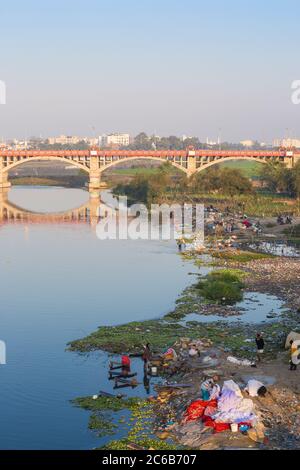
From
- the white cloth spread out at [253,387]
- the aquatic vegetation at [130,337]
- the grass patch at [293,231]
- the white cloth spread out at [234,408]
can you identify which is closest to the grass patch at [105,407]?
the white cloth spread out at [234,408]

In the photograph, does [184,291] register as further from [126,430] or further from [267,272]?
[126,430]

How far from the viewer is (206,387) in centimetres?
1867

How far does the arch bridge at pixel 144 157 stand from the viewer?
103 metres

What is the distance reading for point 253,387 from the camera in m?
18.5

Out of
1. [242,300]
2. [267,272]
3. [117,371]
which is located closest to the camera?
[117,371]

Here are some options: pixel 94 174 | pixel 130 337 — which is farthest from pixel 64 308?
pixel 94 174

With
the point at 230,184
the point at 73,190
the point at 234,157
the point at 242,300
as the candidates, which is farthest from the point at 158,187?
the point at 242,300

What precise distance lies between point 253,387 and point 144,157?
84403 millimetres

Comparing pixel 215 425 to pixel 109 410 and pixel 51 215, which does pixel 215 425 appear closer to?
pixel 109 410

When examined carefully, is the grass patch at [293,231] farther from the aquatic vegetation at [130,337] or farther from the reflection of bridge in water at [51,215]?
the aquatic vegetation at [130,337]

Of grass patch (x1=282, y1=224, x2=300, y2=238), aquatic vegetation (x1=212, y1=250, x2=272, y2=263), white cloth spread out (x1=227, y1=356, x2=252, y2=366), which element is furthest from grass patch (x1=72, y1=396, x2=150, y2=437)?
grass patch (x1=282, y1=224, x2=300, y2=238)
